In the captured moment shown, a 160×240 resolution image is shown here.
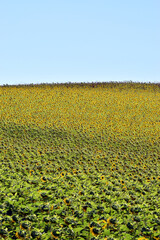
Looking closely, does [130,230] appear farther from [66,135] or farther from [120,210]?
[66,135]

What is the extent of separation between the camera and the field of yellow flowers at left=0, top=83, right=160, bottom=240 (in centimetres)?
630

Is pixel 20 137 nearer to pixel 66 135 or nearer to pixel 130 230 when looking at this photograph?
pixel 66 135

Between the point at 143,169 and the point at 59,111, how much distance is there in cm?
1809

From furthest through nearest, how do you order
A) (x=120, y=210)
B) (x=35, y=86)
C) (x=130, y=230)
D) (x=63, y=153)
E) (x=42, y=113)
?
(x=35, y=86)
(x=42, y=113)
(x=63, y=153)
(x=120, y=210)
(x=130, y=230)

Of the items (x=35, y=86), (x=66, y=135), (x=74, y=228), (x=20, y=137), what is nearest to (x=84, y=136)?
(x=66, y=135)

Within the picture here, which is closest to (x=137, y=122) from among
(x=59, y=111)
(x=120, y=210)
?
(x=59, y=111)

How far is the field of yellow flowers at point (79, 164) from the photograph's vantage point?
6.30 metres

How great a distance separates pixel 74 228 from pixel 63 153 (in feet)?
44.3

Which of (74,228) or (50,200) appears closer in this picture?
(74,228)

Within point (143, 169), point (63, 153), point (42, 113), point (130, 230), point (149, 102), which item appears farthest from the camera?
point (149, 102)

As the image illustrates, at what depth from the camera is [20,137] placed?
2370 cm

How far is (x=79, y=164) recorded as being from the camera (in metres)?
17.3

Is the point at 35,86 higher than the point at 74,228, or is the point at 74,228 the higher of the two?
the point at 35,86

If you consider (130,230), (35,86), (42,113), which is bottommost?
(130,230)
